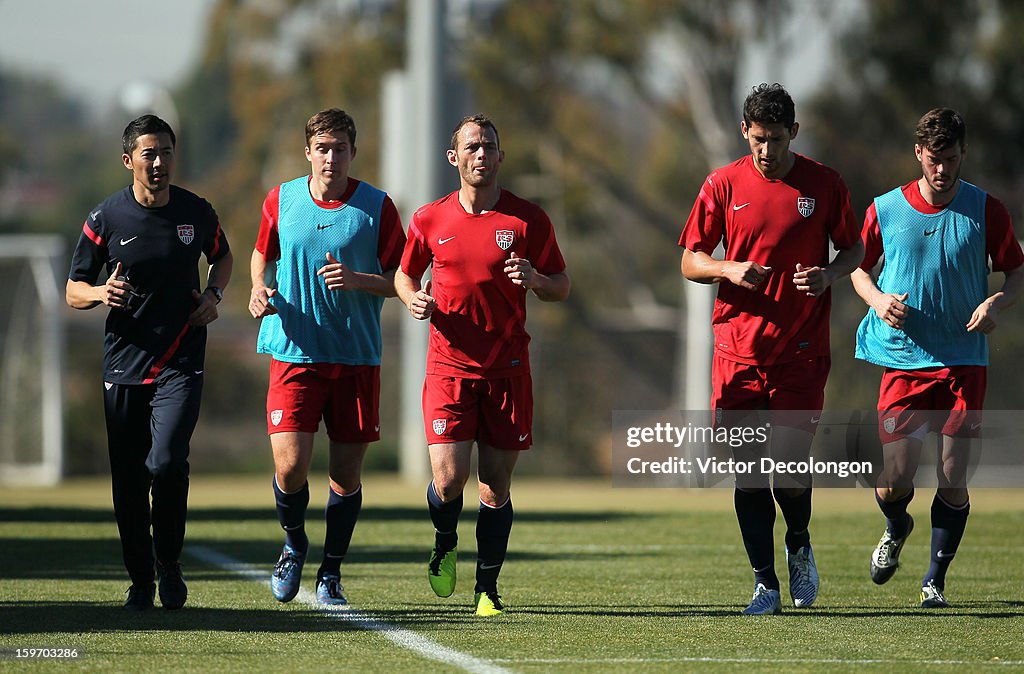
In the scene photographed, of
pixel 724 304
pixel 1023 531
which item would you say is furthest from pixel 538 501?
pixel 724 304

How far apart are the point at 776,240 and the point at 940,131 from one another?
1011 mm

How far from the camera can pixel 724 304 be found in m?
8.82

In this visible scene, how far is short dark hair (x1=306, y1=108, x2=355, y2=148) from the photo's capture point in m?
8.70

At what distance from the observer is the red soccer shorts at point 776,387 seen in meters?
8.66

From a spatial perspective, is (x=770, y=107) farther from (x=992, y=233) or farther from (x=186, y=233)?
(x=186, y=233)

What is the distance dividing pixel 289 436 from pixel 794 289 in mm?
2682

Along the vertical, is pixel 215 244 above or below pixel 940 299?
above

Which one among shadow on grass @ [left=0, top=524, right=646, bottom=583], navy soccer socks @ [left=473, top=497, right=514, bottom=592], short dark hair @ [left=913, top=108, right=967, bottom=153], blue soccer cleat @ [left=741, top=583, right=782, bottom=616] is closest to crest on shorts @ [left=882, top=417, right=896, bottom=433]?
blue soccer cleat @ [left=741, top=583, right=782, bottom=616]

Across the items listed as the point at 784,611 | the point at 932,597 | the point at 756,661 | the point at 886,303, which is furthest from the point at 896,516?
the point at 756,661

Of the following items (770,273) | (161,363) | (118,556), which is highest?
(770,273)

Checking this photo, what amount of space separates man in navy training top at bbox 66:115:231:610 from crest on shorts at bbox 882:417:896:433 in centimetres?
360

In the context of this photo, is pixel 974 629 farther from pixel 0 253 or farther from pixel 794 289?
pixel 0 253

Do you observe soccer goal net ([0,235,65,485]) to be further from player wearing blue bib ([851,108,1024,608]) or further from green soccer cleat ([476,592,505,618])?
player wearing blue bib ([851,108,1024,608])

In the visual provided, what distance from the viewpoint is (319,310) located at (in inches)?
343
